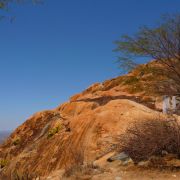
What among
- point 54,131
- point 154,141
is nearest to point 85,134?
point 54,131

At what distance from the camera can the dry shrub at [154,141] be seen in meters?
11.1

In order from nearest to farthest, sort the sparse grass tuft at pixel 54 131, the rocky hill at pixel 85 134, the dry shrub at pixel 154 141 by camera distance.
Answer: the dry shrub at pixel 154 141
the rocky hill at pixel 85 134
the sparse grass tuft at pixel 54 131

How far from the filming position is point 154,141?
11.1 metres

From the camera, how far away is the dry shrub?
436 inches

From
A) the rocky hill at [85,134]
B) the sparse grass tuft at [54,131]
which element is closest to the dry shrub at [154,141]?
the rocky hill at [85,134]

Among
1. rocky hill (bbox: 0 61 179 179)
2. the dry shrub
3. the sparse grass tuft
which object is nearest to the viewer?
the dry shrub

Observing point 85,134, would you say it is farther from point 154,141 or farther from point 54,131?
point 154,141

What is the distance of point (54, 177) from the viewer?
38.5 ft

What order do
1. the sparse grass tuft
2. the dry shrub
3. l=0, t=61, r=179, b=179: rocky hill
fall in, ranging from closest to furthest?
the dry shrub, l=0, t=61, r=179, b=179: rocky hill, the sparse grass tuft

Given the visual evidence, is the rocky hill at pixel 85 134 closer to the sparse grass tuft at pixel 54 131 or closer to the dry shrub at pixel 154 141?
the sparse grass tuft at pixel 54 131

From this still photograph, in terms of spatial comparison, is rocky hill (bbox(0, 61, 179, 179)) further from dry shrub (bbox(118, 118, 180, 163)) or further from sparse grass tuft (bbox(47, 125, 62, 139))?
dry shrub (bbox(118, 118, 180, 163))

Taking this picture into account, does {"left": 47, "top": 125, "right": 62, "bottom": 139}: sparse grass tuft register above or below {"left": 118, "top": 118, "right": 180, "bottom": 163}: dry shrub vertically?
above

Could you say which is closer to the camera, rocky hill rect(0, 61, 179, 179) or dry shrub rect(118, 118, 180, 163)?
dry shrub rect(118, 118, 180, 163)

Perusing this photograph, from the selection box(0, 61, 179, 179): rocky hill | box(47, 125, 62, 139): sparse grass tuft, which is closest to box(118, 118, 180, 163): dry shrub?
box(0, 61, 179, 179): rocky hill
